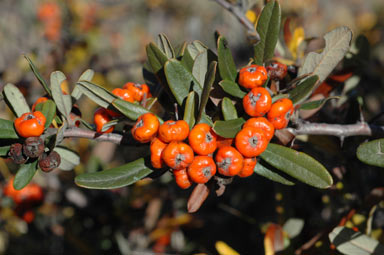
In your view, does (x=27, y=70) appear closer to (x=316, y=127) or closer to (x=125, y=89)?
(x=125, y=89)

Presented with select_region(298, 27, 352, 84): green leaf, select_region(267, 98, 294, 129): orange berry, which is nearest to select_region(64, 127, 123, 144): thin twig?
select_region(267, 98, 294, 129): orange berry

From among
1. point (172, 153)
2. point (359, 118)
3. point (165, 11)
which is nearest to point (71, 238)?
point (172, 153)

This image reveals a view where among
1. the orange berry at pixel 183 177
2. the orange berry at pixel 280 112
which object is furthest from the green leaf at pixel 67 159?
the orange berry at pixel 280 112

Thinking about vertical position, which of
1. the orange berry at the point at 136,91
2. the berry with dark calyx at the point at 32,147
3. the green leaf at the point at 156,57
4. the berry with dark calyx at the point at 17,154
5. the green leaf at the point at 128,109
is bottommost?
the berry with dark calyx at the point at 17,154

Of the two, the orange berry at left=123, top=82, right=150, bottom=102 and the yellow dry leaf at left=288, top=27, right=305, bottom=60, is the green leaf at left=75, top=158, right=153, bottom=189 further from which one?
the yellow dry leaf at left=288, top=27, right=305, bottom=60

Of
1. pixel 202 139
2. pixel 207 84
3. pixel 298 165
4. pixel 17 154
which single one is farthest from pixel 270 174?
pixel 17 154

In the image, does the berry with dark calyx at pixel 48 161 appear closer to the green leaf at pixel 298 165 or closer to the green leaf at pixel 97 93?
the green leaf at pixel 97 93
